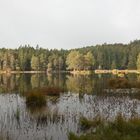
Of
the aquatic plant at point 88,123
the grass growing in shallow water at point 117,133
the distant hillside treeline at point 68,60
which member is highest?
the distant hillside treeline at point 68,60

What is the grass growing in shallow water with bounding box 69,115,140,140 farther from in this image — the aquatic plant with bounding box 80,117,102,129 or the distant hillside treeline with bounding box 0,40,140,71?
the distant hillside treeline with bounding box 0,40,140,71

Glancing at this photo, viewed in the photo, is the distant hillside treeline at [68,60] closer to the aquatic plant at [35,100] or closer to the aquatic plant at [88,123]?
the aquatic plant at [35,100]

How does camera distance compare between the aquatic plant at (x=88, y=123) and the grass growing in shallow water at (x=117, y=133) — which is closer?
the grass growing in shallow water at (x=117, y=133)

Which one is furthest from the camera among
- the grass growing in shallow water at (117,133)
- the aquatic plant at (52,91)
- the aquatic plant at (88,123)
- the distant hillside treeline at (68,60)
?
the distant hillside treeline at (68,60)

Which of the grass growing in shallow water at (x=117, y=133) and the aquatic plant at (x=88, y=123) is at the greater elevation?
the grass growing in shallow water at (x=117, y=133)

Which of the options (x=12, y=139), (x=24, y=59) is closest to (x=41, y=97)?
(x=12, y=139)

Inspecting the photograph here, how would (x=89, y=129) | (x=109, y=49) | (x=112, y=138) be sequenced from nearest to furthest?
(x=112, y=138) → (x=89, y=129) → (x=109, y=49)

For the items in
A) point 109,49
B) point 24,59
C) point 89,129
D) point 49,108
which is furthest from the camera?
point 109,49

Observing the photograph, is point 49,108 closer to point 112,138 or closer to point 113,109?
point 113,109

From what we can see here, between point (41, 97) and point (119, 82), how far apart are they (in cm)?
1932

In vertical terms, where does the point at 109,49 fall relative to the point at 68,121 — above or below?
above

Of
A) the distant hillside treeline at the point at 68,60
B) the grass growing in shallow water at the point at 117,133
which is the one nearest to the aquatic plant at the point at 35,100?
the grass growing in shallow water at the point at 117,133

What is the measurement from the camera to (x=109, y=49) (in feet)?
554

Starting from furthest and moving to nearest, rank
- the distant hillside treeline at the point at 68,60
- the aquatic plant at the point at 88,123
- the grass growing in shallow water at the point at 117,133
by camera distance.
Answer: the distant hillside treeline at the point at 68,60 → the aquatic plant at the point at 88,123 → the grass growing in shallow water at the point at 117,133
